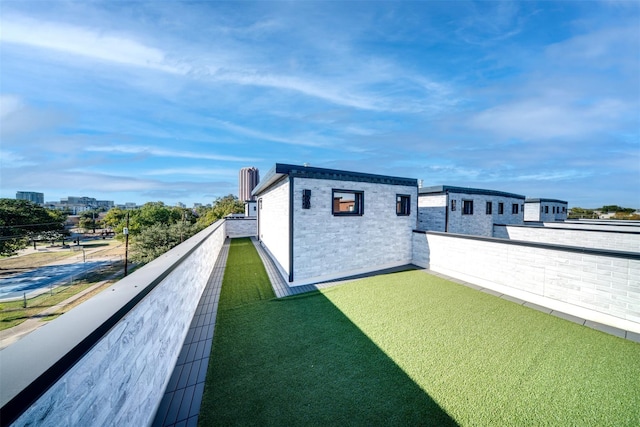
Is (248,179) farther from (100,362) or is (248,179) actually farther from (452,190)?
(100,362)

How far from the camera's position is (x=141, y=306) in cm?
221

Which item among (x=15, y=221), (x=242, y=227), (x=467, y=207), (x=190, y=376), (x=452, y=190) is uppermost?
(x=452, y=190)

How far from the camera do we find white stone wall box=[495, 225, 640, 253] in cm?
811

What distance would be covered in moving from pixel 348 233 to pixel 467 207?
8.23 meters

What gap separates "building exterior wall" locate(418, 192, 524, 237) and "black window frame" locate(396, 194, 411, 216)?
3208mm

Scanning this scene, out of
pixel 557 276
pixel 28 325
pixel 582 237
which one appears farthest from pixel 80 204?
pixel 582 237

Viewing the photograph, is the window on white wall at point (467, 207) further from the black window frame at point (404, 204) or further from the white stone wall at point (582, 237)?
the black window frame at point (404, 204)

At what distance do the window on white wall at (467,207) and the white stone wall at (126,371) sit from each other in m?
12.7

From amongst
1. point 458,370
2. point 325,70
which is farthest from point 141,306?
point 325,70

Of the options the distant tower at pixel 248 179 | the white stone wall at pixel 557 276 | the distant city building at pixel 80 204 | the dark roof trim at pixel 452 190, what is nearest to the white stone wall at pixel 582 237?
the dark roof trim at pixel 452 190

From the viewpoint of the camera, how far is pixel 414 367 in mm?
3189

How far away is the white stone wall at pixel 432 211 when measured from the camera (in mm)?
10828

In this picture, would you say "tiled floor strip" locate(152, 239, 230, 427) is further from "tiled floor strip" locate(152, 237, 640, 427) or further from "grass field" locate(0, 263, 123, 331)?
"grass field" locate(0, 263, 123, 331)

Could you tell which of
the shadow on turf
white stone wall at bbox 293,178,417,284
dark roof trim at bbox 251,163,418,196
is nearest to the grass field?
the shadow on turf
